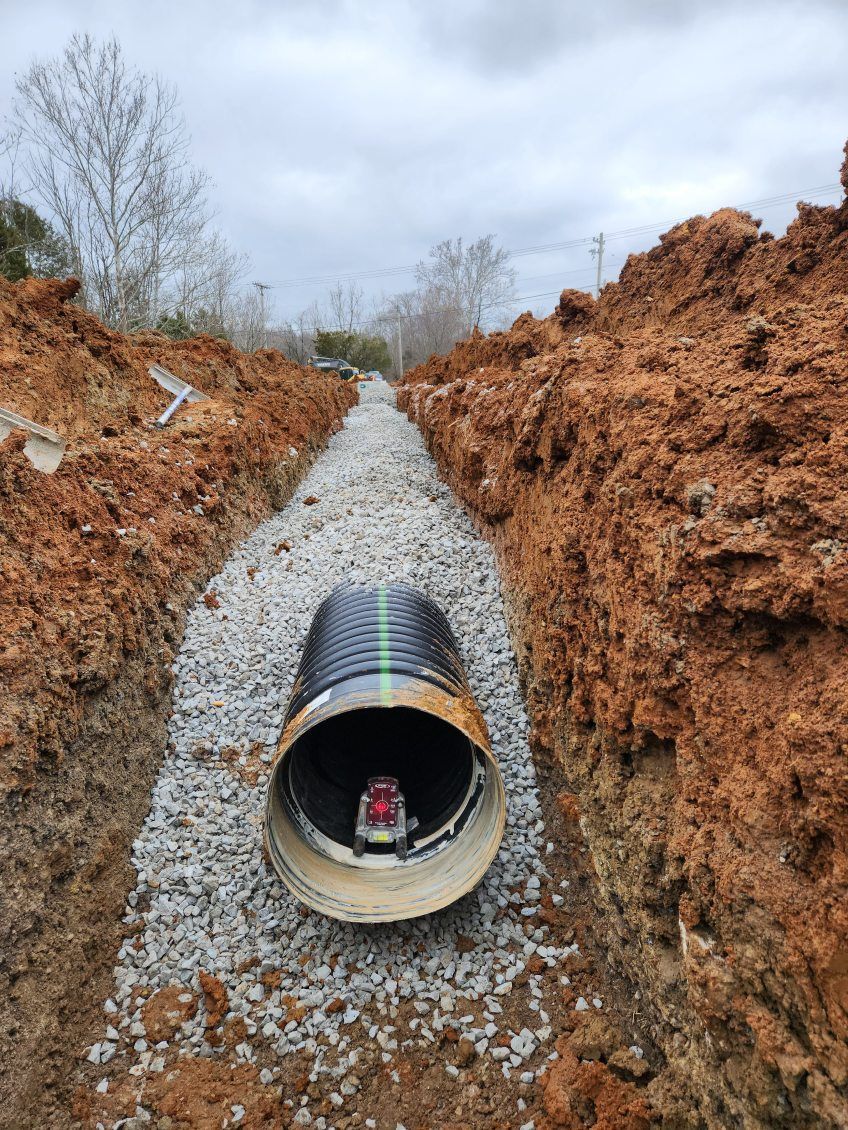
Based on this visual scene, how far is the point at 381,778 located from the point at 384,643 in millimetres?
1343

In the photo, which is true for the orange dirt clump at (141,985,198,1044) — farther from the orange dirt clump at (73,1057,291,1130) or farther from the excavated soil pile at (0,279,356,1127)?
the excavated soil pile at (0,279,356,1127)

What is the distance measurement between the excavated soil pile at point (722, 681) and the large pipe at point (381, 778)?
2.97 ft

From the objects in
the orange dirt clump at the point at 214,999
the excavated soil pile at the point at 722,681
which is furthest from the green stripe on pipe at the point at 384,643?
the orange dirt clump at the point at 214,999

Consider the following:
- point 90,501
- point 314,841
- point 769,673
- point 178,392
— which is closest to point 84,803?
point 314,841

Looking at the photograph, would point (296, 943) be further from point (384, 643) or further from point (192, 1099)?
point (384, 643)

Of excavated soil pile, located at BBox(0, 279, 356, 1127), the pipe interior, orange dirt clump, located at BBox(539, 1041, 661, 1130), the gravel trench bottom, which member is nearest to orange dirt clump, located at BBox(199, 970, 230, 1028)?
the gravel trench bottom

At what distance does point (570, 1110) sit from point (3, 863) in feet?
11.9

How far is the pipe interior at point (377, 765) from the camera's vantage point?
197 inches

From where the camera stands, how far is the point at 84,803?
14.0 feet

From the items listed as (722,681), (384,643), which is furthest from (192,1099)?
(722,681)

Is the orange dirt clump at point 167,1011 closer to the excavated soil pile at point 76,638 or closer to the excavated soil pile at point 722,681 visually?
the excavated soil pile at point 76,638

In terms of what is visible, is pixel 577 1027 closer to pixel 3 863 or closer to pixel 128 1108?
pixel 128 1108

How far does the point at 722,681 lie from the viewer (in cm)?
279

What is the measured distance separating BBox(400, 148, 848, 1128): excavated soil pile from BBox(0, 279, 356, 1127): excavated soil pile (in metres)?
3.23
